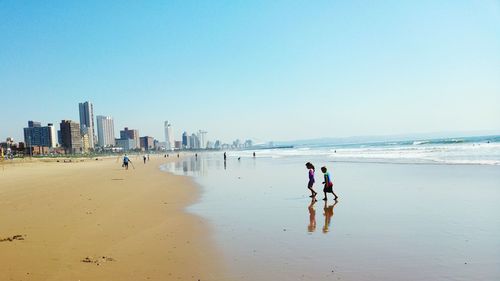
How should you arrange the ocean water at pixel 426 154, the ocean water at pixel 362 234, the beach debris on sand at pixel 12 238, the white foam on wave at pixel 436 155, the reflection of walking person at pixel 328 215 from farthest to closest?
the ocean water at pixel 426 154 < the white foam on wave at pixel 436 155 < the reflection of walking person at pixel 328 215 < the beach debris on sand at pixel 12 238 < the ocean water at pixel 362 234

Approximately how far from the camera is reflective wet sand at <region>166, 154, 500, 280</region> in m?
6.63

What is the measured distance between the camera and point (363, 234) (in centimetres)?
912

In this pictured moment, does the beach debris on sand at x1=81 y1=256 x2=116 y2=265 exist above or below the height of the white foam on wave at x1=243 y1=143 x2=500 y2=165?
above

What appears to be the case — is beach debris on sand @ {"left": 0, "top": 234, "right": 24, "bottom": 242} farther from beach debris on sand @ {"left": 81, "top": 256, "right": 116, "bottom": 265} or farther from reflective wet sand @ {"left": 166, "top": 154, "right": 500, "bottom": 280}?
reflective wet sand @ {"left": 166, "top": 154, "right": 500, "bottom": 280}

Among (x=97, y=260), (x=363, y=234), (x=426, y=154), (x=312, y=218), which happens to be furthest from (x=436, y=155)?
(x=97, y=260)

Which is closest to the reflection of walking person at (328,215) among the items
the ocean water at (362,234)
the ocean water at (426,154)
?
the ocean water at (362,234)

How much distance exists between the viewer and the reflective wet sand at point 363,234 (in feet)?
21.7

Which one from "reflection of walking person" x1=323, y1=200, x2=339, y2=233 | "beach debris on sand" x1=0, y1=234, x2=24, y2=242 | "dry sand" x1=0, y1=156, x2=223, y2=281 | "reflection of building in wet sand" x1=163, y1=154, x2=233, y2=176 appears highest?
"beach debris on sand" x1=0, y1=234, x2=24, y2=242

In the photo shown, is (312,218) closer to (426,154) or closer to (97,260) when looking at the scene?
(97,260)

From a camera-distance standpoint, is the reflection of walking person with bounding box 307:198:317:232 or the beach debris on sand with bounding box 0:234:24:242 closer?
the beach debris on sand with bounding box 0:234:24:242

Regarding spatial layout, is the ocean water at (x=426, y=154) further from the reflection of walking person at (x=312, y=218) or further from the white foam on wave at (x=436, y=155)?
the reflection of walking person at (x=312, y=218)

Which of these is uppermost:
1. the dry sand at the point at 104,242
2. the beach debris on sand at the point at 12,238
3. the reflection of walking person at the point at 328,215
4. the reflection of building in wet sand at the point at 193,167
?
the beach debris on sand at the point at 12,238

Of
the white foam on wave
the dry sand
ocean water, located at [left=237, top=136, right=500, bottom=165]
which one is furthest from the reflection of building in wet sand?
the dry sand

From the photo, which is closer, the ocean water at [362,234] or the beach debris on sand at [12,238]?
the ocean water at [362,234]
